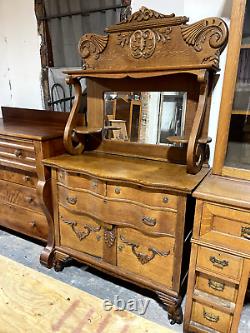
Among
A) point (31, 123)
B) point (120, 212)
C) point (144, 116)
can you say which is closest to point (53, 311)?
point (120, 212)

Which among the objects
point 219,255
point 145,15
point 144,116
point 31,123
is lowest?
point 219,255

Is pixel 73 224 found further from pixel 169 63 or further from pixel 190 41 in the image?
pixel 190 41

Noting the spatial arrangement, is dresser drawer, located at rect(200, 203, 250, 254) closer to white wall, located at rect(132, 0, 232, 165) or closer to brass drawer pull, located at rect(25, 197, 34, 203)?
white wall, located at rect(132, 0, 232, 165)

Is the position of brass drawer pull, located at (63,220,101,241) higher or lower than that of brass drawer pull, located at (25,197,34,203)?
lower

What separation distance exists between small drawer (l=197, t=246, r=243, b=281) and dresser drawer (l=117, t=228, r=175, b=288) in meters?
0.16

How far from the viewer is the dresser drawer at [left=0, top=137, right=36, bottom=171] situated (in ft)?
5.27

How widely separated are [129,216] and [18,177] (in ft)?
3.13

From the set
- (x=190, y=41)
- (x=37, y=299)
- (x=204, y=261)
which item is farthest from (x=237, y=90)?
(x=37, y=299)

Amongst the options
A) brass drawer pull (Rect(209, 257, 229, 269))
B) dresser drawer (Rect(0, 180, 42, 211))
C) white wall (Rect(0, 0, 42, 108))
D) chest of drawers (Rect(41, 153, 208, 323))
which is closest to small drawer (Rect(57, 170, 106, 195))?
chest of drawers (Rect(41, 153, 208, 323))

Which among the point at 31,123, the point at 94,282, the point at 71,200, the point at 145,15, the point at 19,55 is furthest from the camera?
the point at 19,55

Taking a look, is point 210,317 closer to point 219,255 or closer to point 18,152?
point 219,255

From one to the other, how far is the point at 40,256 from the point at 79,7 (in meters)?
1.85

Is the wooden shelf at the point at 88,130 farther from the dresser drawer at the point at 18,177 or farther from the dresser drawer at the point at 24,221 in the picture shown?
the dresser drawer at the point at 24,221

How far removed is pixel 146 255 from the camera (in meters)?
1.37
